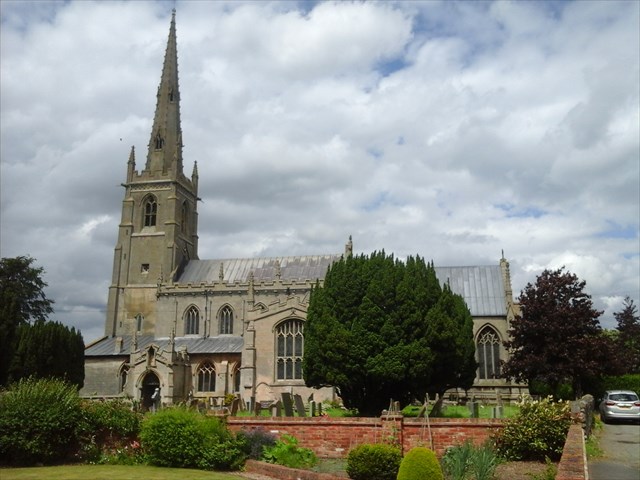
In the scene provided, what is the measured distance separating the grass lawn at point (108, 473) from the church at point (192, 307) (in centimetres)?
2097

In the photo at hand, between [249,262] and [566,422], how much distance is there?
140 ft

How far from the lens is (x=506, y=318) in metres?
45.4

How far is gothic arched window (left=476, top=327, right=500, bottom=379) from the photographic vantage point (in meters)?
45.0

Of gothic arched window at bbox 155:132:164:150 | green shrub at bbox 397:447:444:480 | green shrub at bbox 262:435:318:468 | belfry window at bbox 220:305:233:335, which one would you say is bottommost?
green shrub at bbox 262:435:318:468

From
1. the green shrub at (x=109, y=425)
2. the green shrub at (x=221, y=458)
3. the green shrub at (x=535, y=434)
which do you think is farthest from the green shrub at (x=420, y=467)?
the green shrub at (x=109, y=425)

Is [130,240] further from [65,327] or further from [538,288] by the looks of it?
[538,288]

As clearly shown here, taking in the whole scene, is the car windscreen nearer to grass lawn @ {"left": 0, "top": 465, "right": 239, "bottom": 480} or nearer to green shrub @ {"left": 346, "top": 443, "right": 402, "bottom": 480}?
green shrub @ {"left": 346, "top": 443, "right": 402, "bottom": 480}

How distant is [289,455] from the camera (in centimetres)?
1673

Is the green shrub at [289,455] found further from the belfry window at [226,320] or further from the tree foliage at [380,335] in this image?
the belfry window at [226,320]

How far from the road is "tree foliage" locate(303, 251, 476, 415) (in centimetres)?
787

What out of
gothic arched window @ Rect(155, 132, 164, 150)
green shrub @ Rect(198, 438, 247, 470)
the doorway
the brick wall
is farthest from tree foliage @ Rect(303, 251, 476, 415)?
gothic arched window @ Rect(155, 132, 164, 150)

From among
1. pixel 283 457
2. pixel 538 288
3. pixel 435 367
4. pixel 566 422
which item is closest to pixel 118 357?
pixel 435 367

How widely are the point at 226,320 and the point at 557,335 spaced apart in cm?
2811

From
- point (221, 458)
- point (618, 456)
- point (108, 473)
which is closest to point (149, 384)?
point (221, 458)
